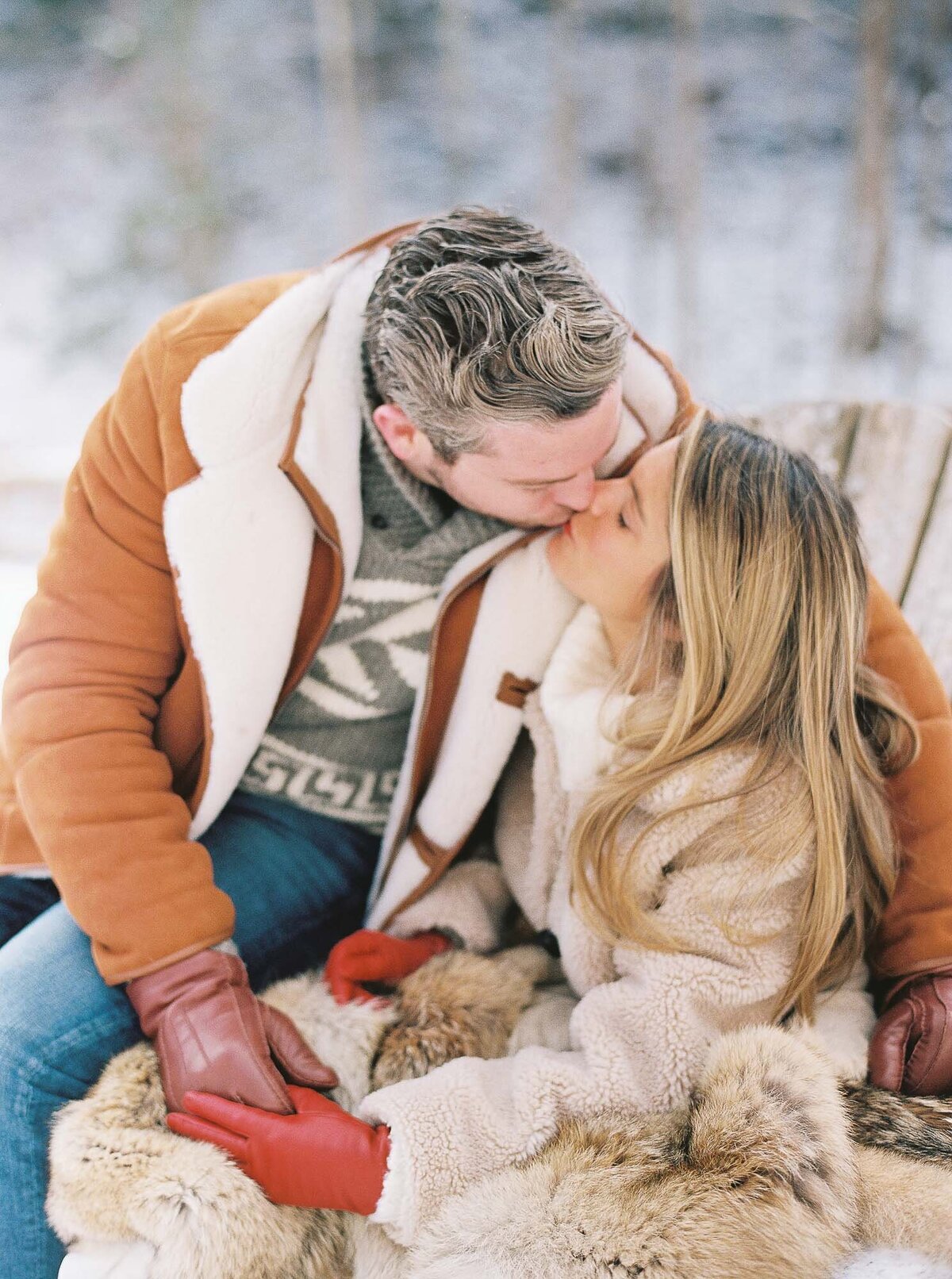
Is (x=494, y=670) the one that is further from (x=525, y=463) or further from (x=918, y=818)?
(x=918, y=818)

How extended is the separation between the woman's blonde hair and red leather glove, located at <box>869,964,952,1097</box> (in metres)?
0.09

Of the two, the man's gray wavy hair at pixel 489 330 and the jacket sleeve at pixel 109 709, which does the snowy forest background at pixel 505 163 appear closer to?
the jacket sleeve at pixel 109 709

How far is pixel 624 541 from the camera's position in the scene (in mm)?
1283

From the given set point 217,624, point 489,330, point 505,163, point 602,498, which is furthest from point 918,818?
point 505,163

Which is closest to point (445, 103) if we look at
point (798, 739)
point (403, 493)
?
point (403, 493)

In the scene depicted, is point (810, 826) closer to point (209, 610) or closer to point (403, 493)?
point (403, 493)

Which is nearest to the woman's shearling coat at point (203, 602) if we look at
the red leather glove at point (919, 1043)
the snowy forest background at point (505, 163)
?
the red leather glove at point (919, 1043)

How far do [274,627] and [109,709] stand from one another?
0.24 meters

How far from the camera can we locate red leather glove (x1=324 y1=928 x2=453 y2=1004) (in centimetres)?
131

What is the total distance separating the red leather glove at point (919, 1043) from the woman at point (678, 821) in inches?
3.7

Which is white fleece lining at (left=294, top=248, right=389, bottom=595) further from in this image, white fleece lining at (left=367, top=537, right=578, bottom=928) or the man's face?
white fleece lining at (left=367, top=537, right=578, bottom=928)

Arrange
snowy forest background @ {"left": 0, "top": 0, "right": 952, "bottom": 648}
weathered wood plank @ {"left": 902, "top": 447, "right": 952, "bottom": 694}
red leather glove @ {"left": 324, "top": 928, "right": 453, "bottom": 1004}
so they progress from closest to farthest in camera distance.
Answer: red leather glove @ {"left": 324, "top": 928, "right": 453, "bottom": 1004} < weathered wood plank @ {"left": 902, "top": 447, "right": 952, "bottom": 694} < snowy forest background @ {"left": 0, "top": 0, "right": 952, "bottom": 648}

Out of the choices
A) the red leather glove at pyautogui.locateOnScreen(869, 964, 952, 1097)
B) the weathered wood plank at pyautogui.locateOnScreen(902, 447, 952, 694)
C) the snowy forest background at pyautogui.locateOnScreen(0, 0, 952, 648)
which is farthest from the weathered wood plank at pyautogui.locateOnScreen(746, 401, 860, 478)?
the snowy forest background at pyautogui.locateOnScreen(0, 0, 952, 648)

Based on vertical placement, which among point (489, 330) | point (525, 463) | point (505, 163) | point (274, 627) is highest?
point (505, 163)
